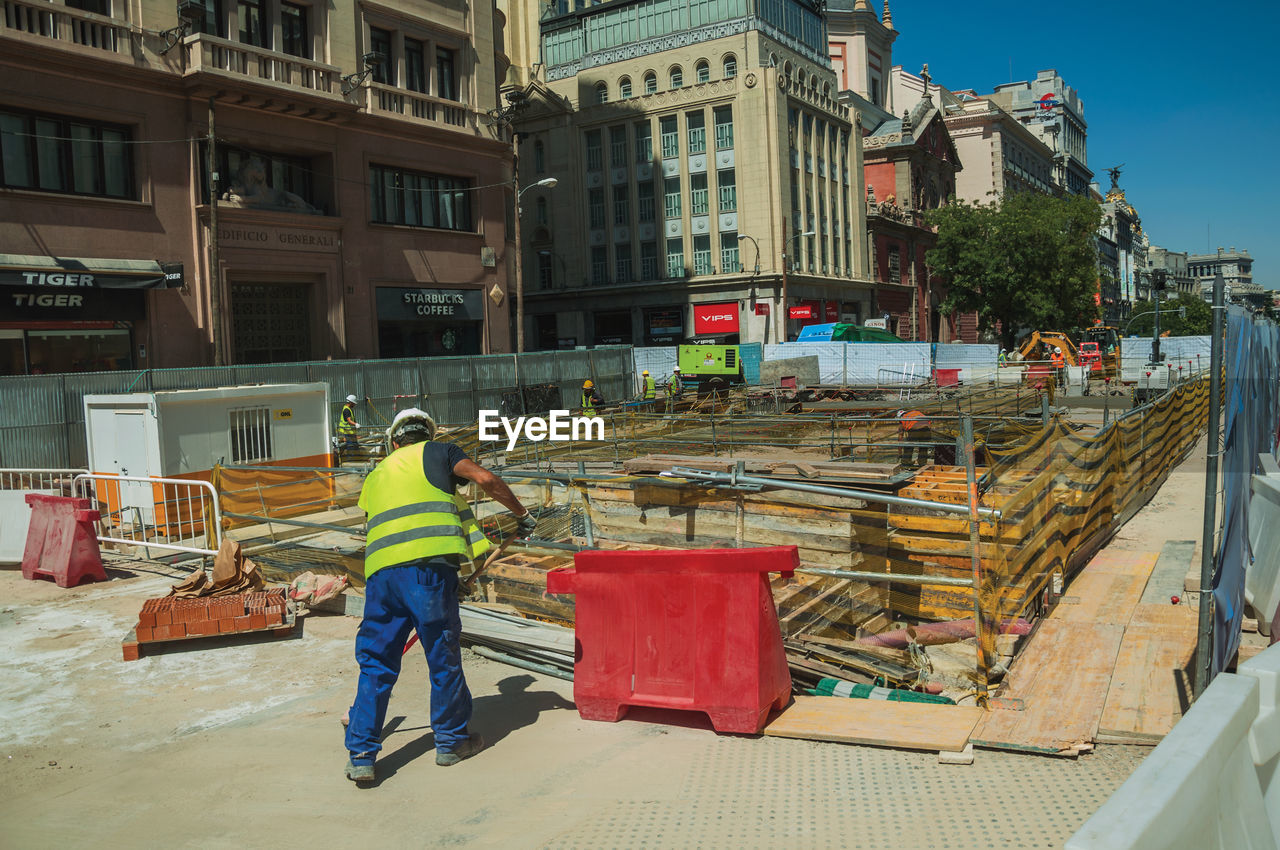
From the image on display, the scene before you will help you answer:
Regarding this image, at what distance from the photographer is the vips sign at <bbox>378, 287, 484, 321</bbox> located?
97.3 ft

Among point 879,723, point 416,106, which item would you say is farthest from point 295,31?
point 879,723

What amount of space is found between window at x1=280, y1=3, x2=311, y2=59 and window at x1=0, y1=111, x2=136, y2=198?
5.70 m

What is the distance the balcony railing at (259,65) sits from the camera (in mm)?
23734

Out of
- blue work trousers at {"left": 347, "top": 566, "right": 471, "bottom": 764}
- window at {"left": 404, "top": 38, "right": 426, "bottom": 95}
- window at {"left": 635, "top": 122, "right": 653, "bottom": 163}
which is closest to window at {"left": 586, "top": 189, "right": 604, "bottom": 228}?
window at {"left": 635, "top": 122, "right": 653, "bottom": 163}

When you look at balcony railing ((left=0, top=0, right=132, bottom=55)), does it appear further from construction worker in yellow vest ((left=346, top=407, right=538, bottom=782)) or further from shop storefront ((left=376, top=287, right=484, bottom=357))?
construction worker in yellow vest ((left=346, top=407, right=538, bottom=782))

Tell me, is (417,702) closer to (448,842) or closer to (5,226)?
(448,842)

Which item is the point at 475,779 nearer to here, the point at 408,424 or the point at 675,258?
the point at 408,424

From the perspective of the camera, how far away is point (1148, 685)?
5828mm

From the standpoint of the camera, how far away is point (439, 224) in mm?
31828

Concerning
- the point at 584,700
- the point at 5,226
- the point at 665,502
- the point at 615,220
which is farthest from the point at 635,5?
the point at 584,700

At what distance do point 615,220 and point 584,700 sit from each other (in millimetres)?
47136

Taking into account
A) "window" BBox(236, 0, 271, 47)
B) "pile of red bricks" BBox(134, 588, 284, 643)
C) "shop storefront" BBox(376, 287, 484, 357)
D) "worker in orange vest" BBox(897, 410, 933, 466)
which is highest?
"window" BBox(236, 0, 271, 47)

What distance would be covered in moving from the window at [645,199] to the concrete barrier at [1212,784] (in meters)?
48.6

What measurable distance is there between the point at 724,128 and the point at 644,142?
15.1 feet
